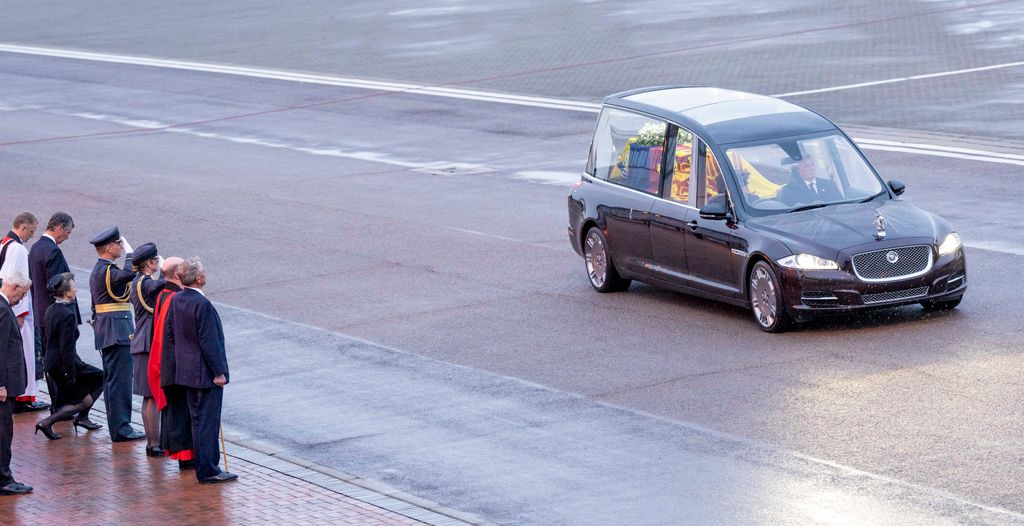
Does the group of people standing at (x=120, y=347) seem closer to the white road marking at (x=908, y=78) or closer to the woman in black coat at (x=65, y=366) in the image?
the woman in black coat at (x=65, y=366)

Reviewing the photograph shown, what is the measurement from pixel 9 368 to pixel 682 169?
22.8 feet

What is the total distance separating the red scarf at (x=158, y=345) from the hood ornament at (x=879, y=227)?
6.17 meters

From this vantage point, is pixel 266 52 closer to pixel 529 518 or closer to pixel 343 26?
pixel 343 26

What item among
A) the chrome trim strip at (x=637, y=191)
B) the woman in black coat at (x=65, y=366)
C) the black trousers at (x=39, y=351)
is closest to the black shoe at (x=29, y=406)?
the black trousers at (x=39, y=351)

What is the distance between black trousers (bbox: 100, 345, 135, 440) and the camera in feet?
40.6

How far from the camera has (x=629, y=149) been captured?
16344 mm

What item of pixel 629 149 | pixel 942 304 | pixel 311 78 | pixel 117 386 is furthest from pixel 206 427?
pixel 311 78

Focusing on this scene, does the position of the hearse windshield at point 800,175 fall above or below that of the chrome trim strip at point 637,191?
above

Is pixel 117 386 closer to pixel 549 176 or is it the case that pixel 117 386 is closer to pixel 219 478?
pixel 219 478

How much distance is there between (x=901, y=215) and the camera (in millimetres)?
14477

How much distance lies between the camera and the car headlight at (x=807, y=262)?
45.5 ft

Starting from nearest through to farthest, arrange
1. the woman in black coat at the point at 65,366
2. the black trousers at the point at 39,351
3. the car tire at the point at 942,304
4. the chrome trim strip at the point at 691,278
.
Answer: the woman in black coat at the point at 65,366 < the black trousers at the point at 39,351 < the car tire at the point at 942,304 < the chrome trim strip at the point at 691,278

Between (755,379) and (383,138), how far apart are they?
680 inches

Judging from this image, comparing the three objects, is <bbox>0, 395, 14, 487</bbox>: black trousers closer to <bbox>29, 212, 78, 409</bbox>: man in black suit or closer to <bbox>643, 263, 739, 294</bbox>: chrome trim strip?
<bbox>29, 212, 78, 409</bbox>: man in black suit
